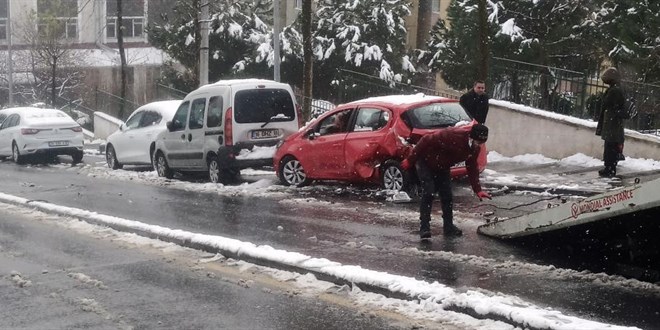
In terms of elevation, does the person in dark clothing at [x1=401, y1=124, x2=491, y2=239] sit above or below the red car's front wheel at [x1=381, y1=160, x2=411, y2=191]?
above

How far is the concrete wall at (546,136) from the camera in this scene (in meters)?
15.2

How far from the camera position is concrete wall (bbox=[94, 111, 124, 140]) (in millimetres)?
32688

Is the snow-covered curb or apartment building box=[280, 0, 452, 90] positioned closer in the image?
the snow-covered curb

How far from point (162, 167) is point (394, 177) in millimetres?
6565

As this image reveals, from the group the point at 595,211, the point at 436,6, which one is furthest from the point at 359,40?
the point at 595,211

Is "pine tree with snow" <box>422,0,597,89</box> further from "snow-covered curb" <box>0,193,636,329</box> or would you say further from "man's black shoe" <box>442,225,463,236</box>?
"snow-covered curb" <box>0,193,636,329</box>

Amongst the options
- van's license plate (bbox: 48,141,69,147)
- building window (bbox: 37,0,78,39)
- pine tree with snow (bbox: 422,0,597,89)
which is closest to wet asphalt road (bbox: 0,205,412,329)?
pine tree with snow (bbox: 422,0,597,89)

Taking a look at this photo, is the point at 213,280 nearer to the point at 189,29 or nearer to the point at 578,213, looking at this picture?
the point at 578,213

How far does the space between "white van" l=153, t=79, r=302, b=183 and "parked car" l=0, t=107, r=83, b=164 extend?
7.90 metres

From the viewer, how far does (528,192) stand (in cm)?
1284

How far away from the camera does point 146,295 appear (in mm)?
7059

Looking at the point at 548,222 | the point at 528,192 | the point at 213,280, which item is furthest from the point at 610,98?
the point at 213,280

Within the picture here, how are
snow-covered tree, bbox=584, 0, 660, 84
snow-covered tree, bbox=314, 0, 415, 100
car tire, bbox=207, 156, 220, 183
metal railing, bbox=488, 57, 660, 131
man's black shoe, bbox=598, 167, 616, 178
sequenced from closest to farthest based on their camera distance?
man's black shoe, bbox=598, 167, 616, 178, car tire, bbox=207, 156, 220, 183, metal railing, bbox=488, 57, 660, 131, snow-covered tree, bbox=584, 0, 660, 84, snow-covered tree, bbox=314, 0, 415, 100

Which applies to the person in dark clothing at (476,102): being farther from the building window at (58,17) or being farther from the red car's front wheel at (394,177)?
the building window at (58,17)
